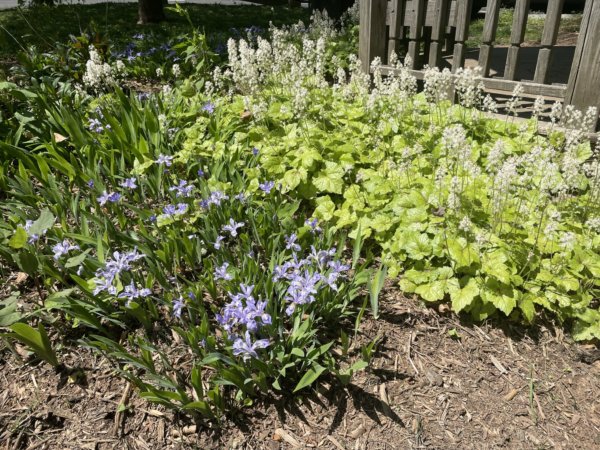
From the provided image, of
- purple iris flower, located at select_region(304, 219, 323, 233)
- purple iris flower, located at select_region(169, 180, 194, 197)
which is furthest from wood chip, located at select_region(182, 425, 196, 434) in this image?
purple iris flower, located at select_region(169, 180, 194, 197)

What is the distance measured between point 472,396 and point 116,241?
7.04 ft

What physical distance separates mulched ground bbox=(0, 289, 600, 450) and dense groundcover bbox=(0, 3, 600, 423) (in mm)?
114

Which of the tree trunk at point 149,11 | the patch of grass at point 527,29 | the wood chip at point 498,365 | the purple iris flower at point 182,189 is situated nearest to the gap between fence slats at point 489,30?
the wood chip at point 498,365

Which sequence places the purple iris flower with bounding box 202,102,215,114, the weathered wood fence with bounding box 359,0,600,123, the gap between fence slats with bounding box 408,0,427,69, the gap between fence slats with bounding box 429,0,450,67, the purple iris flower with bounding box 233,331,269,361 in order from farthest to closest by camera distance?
the gap between fence slats with bounding box 408,0,427,69
the gap between fence slats with bounding box 429,0,450,67
the purple iris flower with bounding box 202,102,215,114
the weathered wood fence with bounding box 359,0,600,123
the purple iris flower with bounding box 233,331,269,361

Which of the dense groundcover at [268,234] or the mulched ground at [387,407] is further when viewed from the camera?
the dense groundcover at [268,234]

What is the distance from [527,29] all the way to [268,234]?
1089 cm

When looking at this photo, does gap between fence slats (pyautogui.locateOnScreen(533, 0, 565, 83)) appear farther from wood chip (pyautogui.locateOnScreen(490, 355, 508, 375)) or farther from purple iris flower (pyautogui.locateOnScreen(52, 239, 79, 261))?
purple iris flower (pyautogui.locateOnScreen(52, 239, 79, 261))

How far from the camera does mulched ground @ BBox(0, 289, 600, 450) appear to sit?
1.94 m

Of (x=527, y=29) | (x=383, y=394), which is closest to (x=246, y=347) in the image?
(x=383, y=394)

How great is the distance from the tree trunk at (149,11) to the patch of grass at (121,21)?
0.25 m

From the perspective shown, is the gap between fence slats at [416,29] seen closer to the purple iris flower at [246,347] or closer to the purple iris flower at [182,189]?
the purple iris flower at [182,189]

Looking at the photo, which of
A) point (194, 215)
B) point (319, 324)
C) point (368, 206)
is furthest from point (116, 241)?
point (368, 206)

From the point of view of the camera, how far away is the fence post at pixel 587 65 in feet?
10.6

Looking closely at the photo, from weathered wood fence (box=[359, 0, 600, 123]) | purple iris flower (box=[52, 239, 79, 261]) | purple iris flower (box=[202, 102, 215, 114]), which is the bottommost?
purple iris flower (box=[52, 239, 79, 261])
